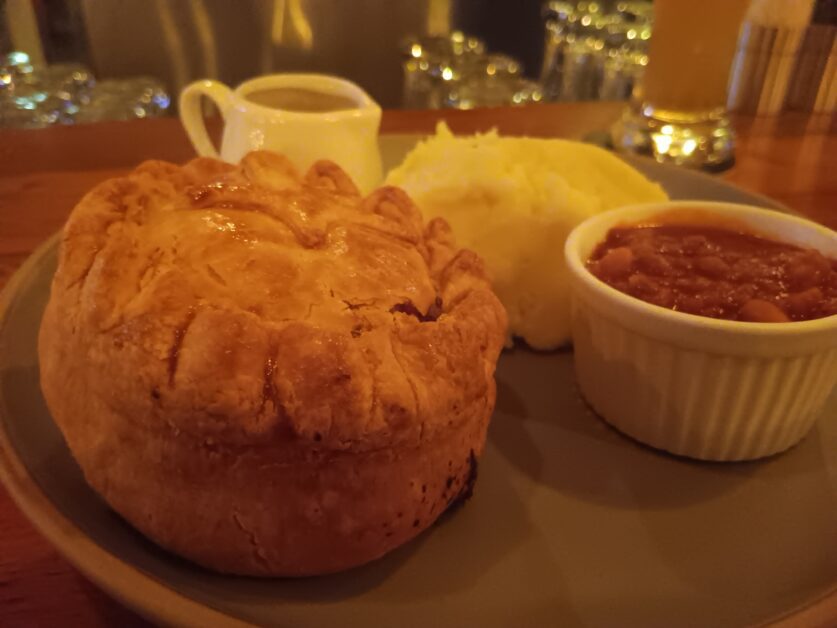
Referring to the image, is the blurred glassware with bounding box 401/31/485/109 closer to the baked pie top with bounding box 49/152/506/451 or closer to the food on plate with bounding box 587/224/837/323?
the food on plate with bounding box 587/224/837/323

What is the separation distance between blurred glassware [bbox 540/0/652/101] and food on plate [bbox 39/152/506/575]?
4.16m

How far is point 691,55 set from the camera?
302 cm

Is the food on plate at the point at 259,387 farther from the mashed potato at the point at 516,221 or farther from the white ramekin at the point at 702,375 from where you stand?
the mashed potato at the point at 516,221

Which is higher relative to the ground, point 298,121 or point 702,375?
point 298,121

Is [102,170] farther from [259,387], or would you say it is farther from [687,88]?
[687,88]

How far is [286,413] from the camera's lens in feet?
3.59

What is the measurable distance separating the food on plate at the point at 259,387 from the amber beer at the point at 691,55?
2132mm

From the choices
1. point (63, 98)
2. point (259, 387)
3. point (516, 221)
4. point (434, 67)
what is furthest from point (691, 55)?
point (63, 98)

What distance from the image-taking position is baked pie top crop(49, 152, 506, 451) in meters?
1.10

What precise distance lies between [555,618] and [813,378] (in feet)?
2.60

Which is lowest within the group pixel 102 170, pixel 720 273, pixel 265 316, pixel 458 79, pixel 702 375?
pixel 458 79

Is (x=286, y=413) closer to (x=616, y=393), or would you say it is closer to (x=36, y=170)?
(x=616, y=393)

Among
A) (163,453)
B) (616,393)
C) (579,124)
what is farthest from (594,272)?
(579,124)

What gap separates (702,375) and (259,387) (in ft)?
3.07
